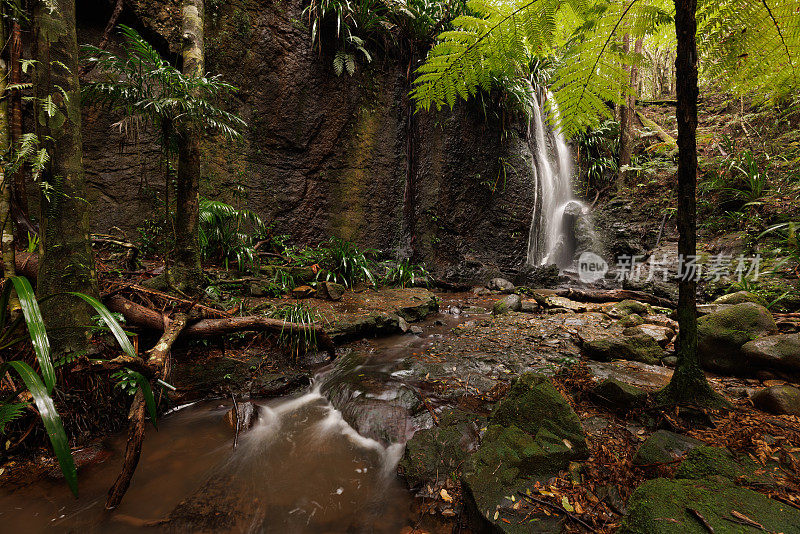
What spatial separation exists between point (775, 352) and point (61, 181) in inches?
192

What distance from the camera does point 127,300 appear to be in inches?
93.1

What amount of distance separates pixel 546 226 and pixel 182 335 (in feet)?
28.4

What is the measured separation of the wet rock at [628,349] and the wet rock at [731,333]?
348mm

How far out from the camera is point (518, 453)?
1456mm

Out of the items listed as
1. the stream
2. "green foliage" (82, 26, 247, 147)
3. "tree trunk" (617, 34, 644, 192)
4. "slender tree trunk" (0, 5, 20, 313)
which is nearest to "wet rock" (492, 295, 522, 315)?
the stream

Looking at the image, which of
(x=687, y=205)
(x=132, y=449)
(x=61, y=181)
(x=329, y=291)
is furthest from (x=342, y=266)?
(x=687, y=205)

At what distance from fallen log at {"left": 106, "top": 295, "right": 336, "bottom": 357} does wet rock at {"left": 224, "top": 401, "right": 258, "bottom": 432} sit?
2.13ft

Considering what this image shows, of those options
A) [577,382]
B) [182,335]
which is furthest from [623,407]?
[182,335]

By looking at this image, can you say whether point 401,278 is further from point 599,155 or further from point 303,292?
point 599,155

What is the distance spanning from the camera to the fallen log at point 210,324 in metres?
2.31

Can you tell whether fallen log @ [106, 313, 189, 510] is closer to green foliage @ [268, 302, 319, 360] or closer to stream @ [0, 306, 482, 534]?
stream @ [0, 306, 482, 534]

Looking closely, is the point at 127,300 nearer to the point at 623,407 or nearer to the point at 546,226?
the point at 623,407

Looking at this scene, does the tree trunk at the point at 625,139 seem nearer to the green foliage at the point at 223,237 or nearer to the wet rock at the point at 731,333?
the wet rock at the point at 731,333

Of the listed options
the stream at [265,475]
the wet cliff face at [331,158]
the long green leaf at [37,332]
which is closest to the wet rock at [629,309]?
the wet cliff face at [331,158]
